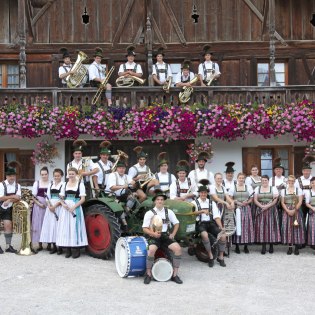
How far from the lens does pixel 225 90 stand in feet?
51.7

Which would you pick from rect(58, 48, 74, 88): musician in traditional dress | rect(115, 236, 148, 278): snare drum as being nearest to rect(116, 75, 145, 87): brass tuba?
rect(58, 48, 74, 88): musician in traditional dress

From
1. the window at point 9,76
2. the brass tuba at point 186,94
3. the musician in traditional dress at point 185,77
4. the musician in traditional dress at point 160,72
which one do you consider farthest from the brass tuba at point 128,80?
the window at point 9,76

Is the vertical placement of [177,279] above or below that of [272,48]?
below

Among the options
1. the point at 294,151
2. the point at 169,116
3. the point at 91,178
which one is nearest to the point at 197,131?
the point at 169,116

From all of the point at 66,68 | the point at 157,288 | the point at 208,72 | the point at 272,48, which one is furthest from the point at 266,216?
the point at 66,68

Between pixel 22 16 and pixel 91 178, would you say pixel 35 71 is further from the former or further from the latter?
pixel 91 178

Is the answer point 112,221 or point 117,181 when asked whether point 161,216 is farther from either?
point 117,181

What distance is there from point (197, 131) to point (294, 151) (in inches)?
130

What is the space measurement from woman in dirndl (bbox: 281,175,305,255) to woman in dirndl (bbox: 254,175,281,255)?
0.15 metres

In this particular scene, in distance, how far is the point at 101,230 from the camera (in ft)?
35.5

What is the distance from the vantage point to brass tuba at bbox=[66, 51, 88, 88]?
15438 mm

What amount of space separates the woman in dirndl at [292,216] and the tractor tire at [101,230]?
353 centimetres

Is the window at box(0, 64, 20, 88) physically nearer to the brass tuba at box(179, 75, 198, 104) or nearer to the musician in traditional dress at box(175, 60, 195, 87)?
the musician in traditional dress at box(175, 60, 195, 87)

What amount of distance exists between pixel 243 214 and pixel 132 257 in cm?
338
